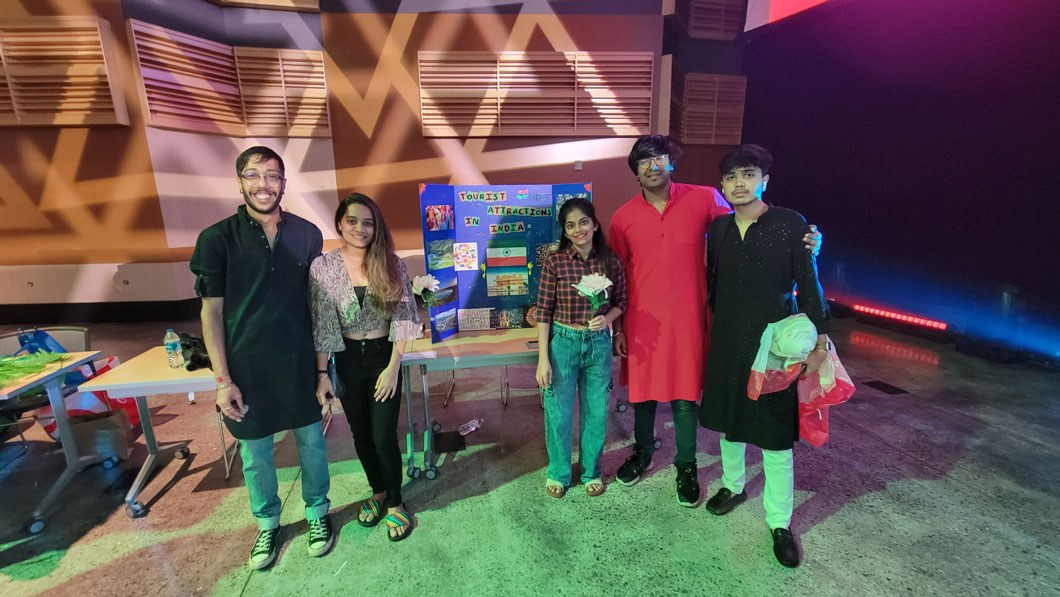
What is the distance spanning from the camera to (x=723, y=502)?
214 centimetres

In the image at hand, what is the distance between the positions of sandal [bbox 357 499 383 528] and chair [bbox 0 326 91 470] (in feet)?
6.50

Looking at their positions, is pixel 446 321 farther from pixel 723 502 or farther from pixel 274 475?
pixel 723 502

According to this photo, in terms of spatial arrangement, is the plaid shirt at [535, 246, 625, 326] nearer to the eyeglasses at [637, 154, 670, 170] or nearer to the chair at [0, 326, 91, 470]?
the eyeglasses at [637, 154, 670, 170]

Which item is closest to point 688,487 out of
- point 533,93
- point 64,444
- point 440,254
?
point 440,254

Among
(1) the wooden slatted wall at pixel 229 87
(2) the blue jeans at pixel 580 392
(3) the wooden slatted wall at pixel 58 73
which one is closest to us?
(2) the blue jeans at pixel 580 392

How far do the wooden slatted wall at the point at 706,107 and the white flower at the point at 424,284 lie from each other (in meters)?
6.04

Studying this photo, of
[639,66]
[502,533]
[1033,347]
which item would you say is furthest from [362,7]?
[1033,347]

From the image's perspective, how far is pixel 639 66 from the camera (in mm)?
6113

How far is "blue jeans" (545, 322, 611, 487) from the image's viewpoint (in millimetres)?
2088

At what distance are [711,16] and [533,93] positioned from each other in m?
3.25

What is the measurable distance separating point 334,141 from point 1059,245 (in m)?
8.13

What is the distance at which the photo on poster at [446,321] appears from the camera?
101 inches

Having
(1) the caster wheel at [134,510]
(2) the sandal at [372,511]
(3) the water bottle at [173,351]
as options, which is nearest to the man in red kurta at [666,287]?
(2) the sandal at [372,511]

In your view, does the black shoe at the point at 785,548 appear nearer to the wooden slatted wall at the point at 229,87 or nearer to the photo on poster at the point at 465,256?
the photo on poster at the point at 465,256
